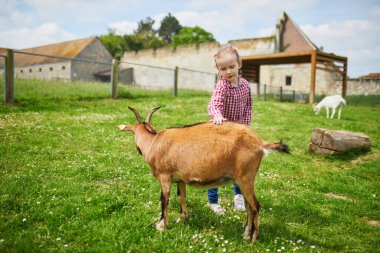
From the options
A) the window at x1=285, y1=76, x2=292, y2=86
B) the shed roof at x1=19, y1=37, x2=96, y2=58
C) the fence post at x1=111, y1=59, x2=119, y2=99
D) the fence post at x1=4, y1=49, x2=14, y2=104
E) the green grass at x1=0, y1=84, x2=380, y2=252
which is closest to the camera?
the green grass at x1=0, y1=84, x2=380, y2=252

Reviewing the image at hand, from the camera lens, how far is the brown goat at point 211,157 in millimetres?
3078

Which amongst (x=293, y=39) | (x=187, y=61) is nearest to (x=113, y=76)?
(x=187, y=61)

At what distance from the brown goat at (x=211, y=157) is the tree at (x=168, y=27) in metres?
102

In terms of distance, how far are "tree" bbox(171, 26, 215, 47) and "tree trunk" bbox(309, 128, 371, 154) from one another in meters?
75.0

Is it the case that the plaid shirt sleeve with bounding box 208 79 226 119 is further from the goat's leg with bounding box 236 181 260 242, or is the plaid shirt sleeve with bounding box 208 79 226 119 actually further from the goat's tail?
the goat's leg with bounding box 236 181 260 242

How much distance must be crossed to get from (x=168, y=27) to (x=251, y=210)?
103324 millimetres

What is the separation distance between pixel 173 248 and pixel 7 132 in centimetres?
605

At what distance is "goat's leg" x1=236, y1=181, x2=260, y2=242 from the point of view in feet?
10.1

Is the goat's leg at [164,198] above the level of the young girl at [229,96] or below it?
below

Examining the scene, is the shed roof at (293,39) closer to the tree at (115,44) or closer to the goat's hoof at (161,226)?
the goat's hoof at (161,226)

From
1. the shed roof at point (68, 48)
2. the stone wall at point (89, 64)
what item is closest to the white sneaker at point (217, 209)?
the stone wall at point (89, 64)

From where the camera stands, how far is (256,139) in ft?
10.3

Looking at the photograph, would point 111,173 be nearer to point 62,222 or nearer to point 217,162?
point 62,222

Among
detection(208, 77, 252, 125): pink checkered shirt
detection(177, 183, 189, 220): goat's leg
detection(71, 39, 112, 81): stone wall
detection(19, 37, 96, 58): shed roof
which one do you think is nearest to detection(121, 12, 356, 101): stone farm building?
detection(71, 39, 112, 81): stone wall
